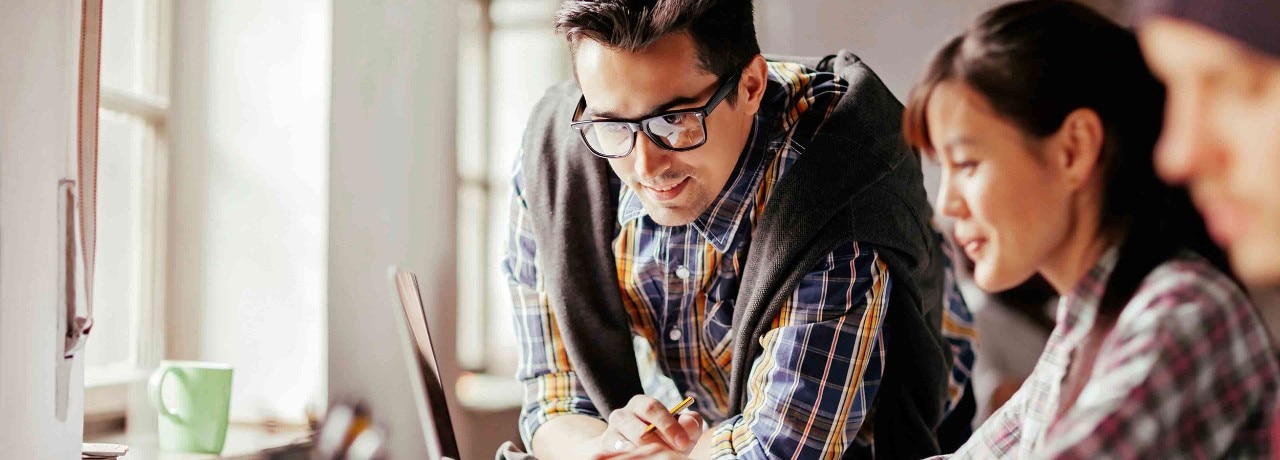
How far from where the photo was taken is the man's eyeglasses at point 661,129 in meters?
0.81

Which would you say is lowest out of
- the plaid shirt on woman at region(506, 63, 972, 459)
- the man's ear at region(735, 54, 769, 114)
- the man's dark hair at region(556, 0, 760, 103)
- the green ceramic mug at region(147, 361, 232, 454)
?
the green ceramic mug at region(147, 361, 232, 454)

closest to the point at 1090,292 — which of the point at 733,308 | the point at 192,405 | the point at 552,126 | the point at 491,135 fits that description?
the point at 733,308

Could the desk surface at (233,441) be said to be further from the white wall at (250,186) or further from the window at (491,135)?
the window at (491,135)

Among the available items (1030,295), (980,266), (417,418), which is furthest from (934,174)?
(417,418)

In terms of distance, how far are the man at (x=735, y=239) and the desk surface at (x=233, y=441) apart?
1.25 feet

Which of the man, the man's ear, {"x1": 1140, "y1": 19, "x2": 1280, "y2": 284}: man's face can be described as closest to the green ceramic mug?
the man

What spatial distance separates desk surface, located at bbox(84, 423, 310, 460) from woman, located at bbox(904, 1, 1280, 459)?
0.84 metres

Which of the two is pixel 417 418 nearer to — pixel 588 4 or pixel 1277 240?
pixel 588 4

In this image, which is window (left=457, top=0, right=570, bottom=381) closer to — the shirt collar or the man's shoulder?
the man's shoulder

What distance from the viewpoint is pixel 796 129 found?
0.88 metres

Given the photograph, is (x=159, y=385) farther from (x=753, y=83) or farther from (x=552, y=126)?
(x=753, y=83)

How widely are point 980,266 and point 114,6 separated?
3.43 feet

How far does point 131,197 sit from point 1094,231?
1.06 meters

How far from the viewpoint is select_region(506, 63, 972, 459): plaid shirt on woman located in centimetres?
82
